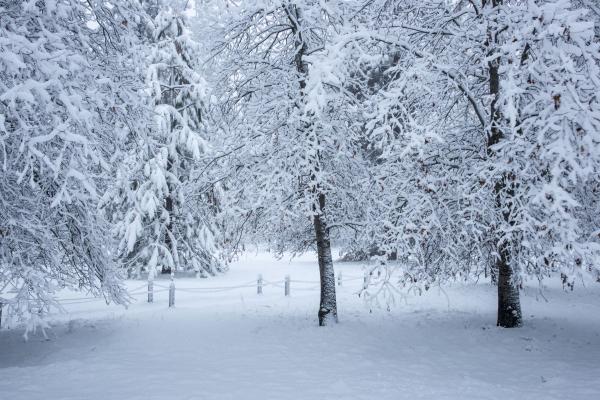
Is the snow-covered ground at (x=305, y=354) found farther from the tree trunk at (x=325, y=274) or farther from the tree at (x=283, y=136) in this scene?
the tree at (x=283, y=136)

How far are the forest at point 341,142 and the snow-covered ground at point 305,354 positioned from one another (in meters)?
0.29

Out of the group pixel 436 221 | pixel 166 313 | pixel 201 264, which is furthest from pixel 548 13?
Result: pixel 201 264

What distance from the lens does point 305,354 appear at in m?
8.41

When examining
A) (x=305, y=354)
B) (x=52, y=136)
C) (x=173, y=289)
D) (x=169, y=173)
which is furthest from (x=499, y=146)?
(x=169, y=173)

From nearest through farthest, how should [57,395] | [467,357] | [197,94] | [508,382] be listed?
[57,395] < [508,382] < [467,357] < [197,94]

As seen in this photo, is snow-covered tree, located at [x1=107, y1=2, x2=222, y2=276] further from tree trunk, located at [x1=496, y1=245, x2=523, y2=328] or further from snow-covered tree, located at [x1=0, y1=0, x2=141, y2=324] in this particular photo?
tree trunk, located at [x1=496, y1=245, x2=523, y2=328]

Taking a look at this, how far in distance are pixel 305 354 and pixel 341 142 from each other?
452 cm

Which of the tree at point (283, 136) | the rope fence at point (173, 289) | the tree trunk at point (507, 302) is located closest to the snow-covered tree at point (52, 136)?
the tree at point (283, 136)

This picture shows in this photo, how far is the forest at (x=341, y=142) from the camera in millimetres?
5195

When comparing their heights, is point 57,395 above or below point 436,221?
below

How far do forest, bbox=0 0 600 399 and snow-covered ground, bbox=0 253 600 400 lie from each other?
0.29 metres

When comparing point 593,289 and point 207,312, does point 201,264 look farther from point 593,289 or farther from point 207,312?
point 593,289

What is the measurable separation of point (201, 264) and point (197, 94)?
7810 millimetres

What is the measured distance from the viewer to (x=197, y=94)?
1925 cm
